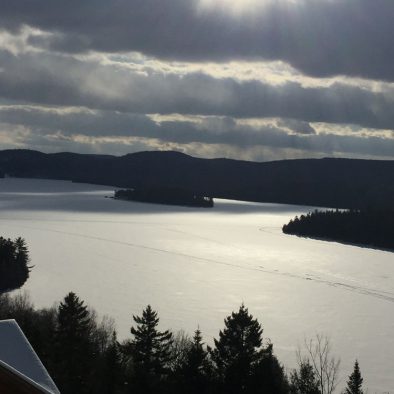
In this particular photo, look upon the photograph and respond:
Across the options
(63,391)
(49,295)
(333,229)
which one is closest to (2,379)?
(63,391)

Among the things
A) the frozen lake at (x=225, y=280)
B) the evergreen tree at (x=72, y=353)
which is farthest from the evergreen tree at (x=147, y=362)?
the frozen lake at (x=225, y=280)

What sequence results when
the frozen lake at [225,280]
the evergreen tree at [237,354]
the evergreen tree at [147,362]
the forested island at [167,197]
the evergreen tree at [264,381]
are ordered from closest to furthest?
the evergreen tree at [147,362] → the evergreen tree at [264,381] → the evergreen tree at [237,354] → the frozen lake at [225,280] → the forested island at [167,197]

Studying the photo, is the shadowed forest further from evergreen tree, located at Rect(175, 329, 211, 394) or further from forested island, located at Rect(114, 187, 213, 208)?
forested island, located at Rect(114, 187, 213, 208)

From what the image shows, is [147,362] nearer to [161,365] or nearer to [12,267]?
[161,365]

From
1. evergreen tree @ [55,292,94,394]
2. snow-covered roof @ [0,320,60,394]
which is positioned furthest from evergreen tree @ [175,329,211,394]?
snow-covered roof @ [0,320,60,394]

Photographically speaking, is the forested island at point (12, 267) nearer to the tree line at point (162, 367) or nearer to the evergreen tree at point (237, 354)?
the tree line at point (162, 367)

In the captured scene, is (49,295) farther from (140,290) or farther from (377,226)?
(377,226)
